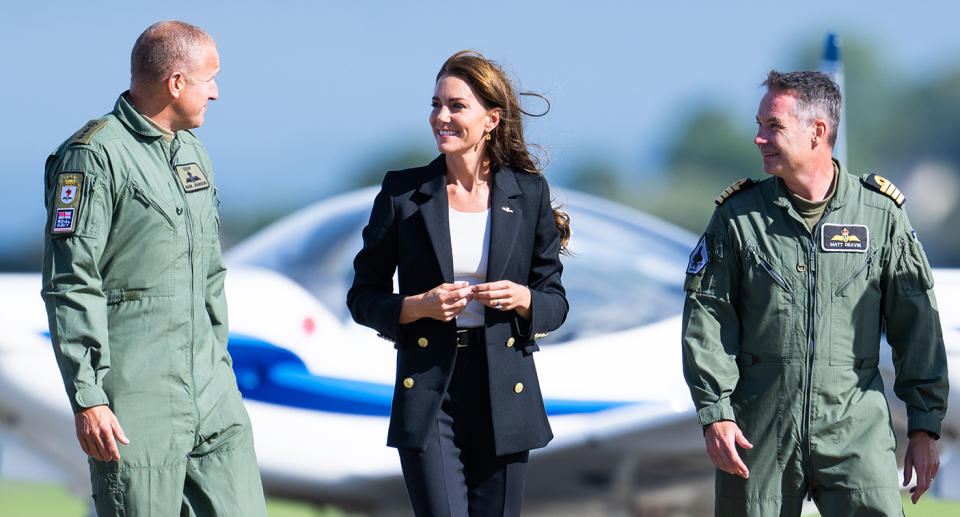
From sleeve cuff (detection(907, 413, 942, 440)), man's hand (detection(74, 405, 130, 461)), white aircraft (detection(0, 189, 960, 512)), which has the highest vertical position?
man's hand (detection(74, 405, 130, 461))

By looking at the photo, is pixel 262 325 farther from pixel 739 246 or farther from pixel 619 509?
pixel 739 246

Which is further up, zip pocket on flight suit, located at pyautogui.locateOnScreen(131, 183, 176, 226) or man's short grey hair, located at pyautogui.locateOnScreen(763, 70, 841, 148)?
man's short grey hair, located at pyautogui.locateOnScreen(763, 70, 841, 148)

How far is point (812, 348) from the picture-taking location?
96.1 inches

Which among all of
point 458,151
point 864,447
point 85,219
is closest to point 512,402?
point 458,151

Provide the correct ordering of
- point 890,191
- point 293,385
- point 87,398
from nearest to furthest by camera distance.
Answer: point 87,398 < point 890,191 < point 293,385

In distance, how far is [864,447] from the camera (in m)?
2.43

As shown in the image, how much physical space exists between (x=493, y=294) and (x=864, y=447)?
2.79ft

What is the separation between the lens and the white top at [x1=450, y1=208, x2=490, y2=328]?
97.6 inches

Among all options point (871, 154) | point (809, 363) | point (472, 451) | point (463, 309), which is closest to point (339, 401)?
point (472, 451)

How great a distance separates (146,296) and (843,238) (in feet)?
4.82

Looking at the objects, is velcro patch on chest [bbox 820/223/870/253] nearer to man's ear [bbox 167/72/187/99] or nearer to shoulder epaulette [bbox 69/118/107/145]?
man's ear [bbox 167/72/187/99]

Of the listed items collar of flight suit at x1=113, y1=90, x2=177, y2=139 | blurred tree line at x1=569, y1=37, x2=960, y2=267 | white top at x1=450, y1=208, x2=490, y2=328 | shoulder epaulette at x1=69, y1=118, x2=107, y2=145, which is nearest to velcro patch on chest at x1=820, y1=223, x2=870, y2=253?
white top at x1=450, y1=208, x2=490, y2=328

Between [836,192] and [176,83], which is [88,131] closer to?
[176,83]

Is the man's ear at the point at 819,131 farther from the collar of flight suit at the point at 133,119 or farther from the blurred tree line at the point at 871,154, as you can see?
the blurred tree line at the point at 871,154
